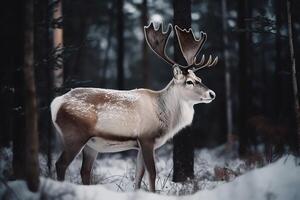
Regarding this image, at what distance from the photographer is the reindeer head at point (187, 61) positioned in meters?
7.70

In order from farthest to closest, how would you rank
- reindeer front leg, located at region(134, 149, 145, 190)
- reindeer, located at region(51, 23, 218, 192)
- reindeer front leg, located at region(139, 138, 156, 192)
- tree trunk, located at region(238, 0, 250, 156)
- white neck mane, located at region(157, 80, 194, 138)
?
1. tree trunk, located at region(238, 0, 250, 156)
2. white neck mane, located at region(157, 80, 194, 138)
3. reindeer front leg, located at region(134, 149, 145, 190)
4. reindeer front leg, located at region(139, 138, 156, 192)
5. reindeer, located at region(51, 23, 218, 192)

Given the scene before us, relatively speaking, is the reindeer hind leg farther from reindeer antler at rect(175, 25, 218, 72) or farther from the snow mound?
reindeer antler at rect(175, 25, 218, 72)

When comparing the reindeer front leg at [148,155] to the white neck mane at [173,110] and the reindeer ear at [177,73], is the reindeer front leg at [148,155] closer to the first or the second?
the white neck mane at [173,110]

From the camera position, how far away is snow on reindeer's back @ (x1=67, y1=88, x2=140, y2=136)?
6.86 meters

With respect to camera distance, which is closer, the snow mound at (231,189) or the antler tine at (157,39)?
the snow mound at (231,189)

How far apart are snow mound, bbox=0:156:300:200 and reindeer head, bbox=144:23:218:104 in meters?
2.10

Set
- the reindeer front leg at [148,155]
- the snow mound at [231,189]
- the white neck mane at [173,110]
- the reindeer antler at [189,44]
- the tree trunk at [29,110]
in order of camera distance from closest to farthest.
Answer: the snow mound at [231,189] < the tree trunk at [29,110] < the reindeer front leg at [148,155] < the white neck mane at [173,110] < the reindeer antler at [189,44]

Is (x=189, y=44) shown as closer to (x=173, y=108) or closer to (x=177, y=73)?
(x=177, y=73)

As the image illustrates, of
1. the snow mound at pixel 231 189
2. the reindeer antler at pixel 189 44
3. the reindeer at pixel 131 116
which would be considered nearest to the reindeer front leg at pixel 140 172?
the reindeer at pixel 131 116

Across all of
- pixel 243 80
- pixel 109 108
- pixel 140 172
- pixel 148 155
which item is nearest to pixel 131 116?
pixel 109 108

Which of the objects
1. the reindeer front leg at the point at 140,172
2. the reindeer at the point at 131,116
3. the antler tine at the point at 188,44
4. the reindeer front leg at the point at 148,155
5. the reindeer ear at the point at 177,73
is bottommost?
the reindeer front leg at the point at 140,172

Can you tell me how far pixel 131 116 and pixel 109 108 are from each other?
38cm

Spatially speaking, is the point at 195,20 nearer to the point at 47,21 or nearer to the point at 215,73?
the point at 215,73

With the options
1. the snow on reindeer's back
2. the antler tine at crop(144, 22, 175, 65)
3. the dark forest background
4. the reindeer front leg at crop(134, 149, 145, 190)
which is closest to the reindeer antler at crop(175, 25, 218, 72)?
the antler tine at crop(144, 22, 175, 65)
